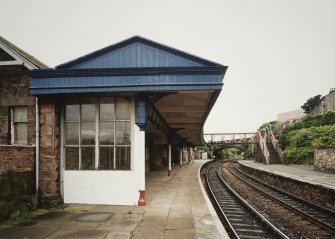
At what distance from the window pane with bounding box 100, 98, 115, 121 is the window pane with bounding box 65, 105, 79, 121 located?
0.87 m

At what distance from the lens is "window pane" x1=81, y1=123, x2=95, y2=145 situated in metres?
10.2

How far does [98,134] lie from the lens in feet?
33.2

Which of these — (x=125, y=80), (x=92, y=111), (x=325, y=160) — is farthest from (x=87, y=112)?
(x=325, y=160)

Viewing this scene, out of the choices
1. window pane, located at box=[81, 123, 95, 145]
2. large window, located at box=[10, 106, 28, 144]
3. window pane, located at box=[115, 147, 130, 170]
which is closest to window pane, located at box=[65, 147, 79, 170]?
window pane, located at box=[81, 123, 95, 145]

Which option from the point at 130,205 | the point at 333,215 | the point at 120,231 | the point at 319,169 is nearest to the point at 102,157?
the point at 130,205

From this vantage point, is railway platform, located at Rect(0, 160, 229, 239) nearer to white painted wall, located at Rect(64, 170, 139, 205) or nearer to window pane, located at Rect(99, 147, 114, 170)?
white painted wall, located at Rect(64, 170, 139, 205)

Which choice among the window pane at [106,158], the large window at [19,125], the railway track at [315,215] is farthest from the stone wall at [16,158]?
the railway track at [315,215]

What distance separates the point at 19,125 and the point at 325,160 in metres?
18.0

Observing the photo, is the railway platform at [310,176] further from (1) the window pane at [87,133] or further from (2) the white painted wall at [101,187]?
(1) the window pane at [87,133]

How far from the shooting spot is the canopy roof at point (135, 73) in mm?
9336

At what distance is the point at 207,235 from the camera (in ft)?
21.6

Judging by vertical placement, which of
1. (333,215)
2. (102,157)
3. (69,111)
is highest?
(69,111)

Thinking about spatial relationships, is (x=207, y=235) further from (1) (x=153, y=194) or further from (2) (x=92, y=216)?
(1) (x=153, y=194)

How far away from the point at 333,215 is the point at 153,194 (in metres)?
6.53
